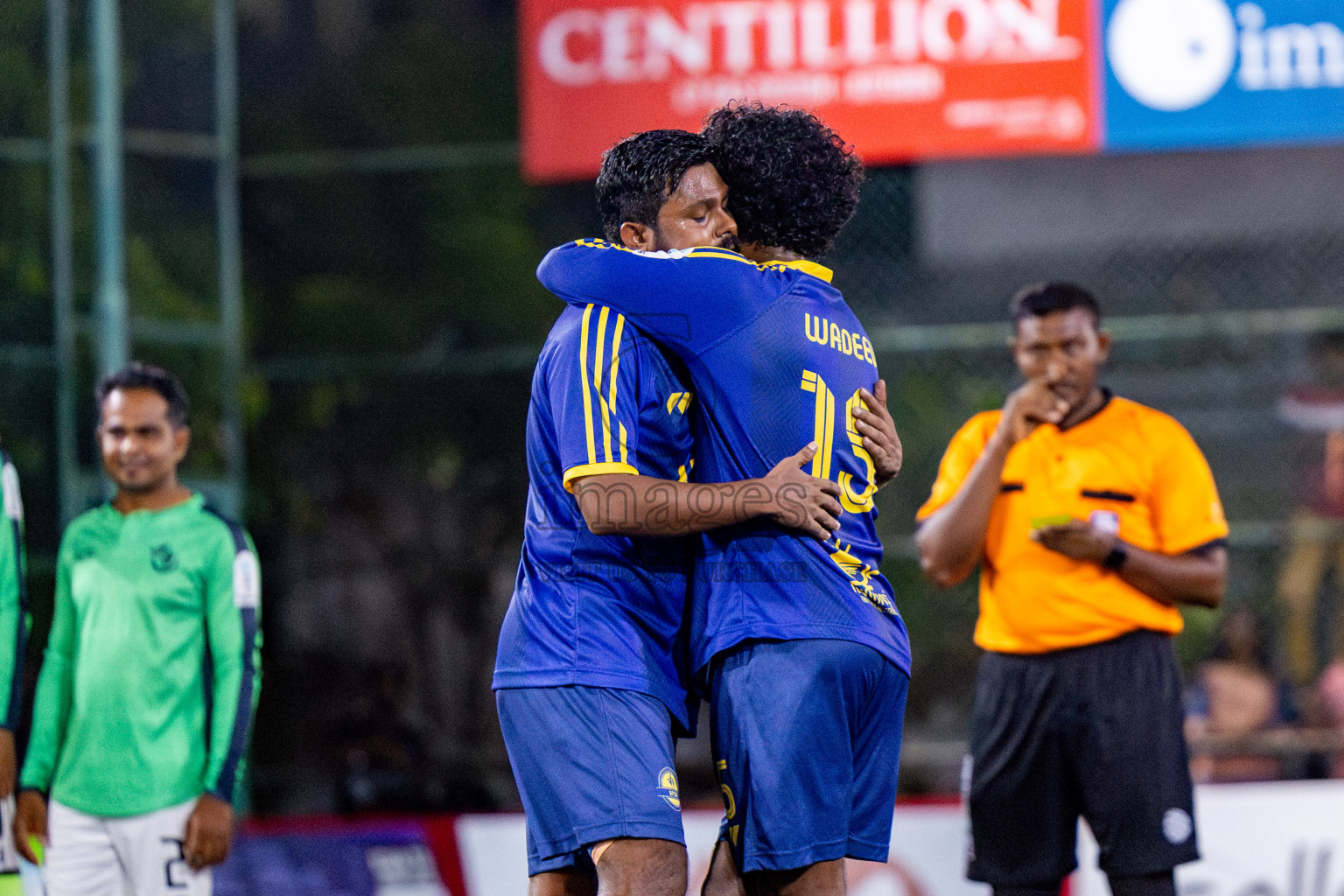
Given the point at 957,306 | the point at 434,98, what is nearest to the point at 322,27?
the point at 434,98

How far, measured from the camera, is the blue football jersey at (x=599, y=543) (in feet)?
10.9

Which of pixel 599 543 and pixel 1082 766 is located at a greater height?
pixel 599 543

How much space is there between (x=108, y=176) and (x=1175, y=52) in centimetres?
556

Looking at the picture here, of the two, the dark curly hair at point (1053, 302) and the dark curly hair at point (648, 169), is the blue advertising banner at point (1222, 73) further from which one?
the dark curly hair at point (648, 169)

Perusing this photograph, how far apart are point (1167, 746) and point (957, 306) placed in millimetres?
4367

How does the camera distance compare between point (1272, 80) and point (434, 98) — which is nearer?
point (1272, 80)

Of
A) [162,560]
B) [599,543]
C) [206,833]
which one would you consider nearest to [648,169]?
[599,543]

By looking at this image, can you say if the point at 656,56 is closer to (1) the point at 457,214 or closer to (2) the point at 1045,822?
(1) the point at 457,214

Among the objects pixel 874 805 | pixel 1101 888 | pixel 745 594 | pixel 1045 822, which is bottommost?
pixel 1101 888

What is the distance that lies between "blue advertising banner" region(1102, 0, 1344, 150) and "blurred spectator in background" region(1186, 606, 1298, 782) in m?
2.52

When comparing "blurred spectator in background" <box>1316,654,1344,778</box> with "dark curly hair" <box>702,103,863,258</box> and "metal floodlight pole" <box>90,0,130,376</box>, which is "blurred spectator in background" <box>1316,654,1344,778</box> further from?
"metal floodlight pole" <box>90,0,130,376</box>

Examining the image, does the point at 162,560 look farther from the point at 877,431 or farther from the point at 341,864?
the point at 877,431

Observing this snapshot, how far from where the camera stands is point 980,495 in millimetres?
5160

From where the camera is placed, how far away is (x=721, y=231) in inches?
141
